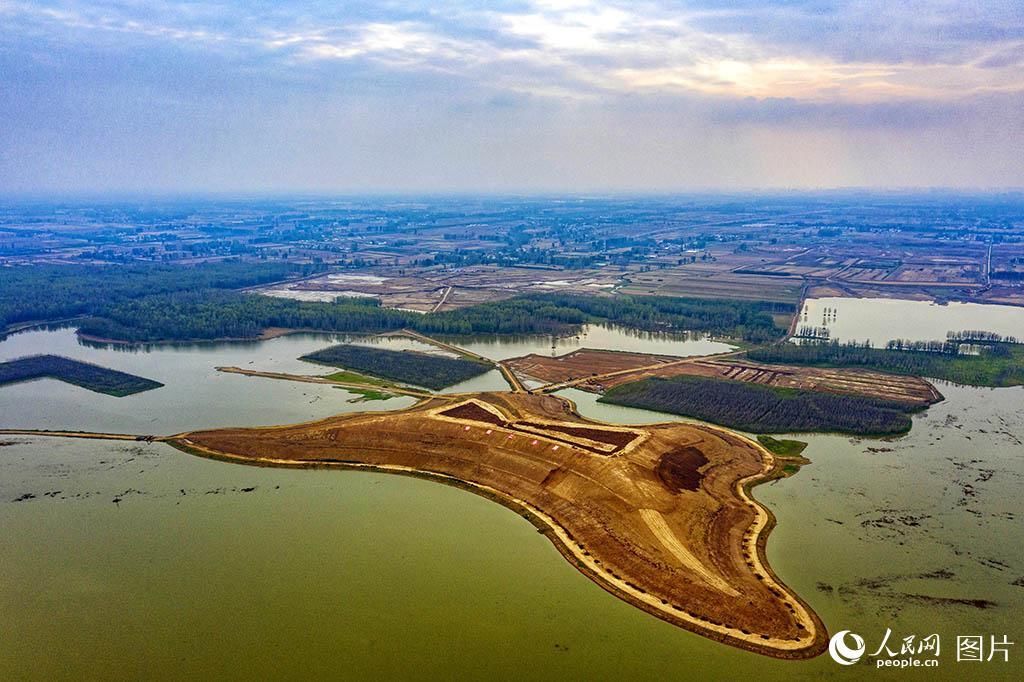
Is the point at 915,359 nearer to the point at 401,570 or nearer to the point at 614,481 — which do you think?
the point at 614,481

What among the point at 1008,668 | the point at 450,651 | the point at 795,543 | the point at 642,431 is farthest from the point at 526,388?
the point at 1008,668

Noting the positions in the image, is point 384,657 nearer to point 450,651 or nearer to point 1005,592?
point 450,651

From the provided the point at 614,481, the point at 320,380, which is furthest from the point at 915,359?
the point at 320,380

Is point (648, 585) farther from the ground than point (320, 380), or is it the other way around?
point (320, 380)

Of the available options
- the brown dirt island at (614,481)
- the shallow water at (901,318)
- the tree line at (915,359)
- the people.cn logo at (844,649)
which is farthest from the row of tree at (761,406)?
the shallow water at (901,318)

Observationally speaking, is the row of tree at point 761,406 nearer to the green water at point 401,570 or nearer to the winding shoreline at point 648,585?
the green water at point 401,570
